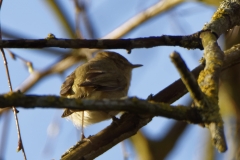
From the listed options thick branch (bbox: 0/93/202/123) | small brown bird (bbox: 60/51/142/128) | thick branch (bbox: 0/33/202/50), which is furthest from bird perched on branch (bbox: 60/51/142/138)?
thick branch (bbox: 0/93/202/123)

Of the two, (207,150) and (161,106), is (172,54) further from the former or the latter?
(207,150)

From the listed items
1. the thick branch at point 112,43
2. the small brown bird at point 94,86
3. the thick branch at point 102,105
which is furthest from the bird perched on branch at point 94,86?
the thick branch at point 102,105

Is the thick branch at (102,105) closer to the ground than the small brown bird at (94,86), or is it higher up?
closer to the ground

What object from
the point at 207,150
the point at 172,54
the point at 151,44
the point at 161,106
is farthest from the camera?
the point at 207,150

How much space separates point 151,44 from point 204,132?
262 cm

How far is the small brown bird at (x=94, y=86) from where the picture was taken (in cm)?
472

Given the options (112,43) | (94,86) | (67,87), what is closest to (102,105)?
(112,43)

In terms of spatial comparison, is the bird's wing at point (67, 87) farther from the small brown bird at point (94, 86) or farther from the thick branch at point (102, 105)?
the thick branch at point (102, 105)

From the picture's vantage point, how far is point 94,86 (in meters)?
4.75

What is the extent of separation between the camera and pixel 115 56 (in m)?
6.13

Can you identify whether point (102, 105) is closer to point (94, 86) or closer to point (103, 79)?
point (94, 86)

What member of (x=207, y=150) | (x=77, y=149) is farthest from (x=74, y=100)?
(x=207, y=150)

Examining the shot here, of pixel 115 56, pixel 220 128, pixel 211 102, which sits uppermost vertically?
pixel 115 56

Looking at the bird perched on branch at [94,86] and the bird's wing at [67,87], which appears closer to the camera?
the bird perched on branch at [94,86]
